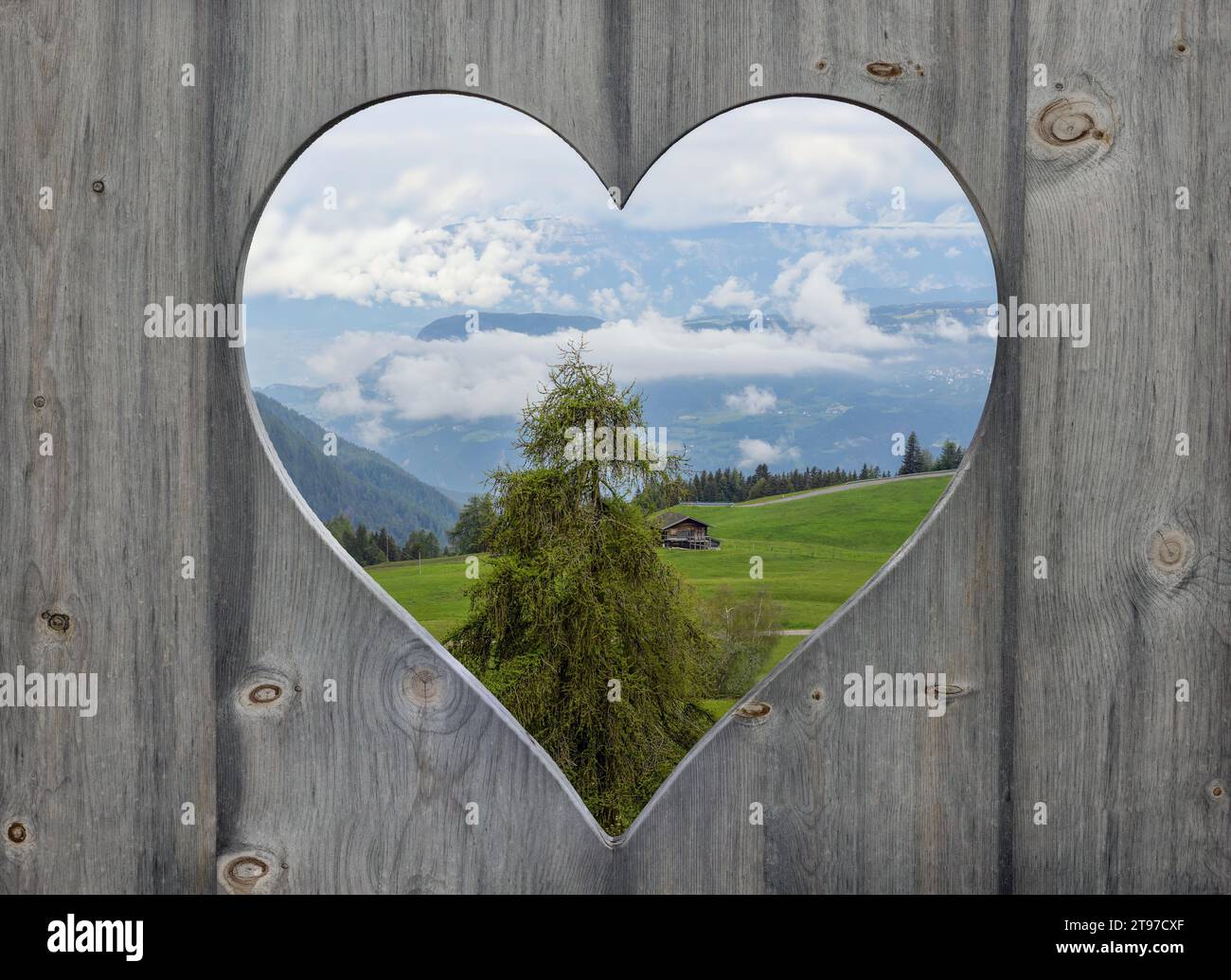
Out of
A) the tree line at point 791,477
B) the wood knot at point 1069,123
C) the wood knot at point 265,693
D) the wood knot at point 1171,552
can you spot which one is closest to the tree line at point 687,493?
the tree line at point 791,477

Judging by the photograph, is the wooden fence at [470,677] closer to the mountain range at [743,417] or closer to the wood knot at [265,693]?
the wood knot at [265,693]

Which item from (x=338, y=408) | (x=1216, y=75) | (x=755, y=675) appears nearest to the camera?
(x=1216, y=75)

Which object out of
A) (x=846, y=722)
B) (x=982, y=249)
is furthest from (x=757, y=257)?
(x=846, y=722)

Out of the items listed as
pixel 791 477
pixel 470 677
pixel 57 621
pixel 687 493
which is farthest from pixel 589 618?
pixel 57 621

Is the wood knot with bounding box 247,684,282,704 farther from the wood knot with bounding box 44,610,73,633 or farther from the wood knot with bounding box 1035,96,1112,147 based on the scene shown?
the wood knot with bounding box 1035,96,1112,147
